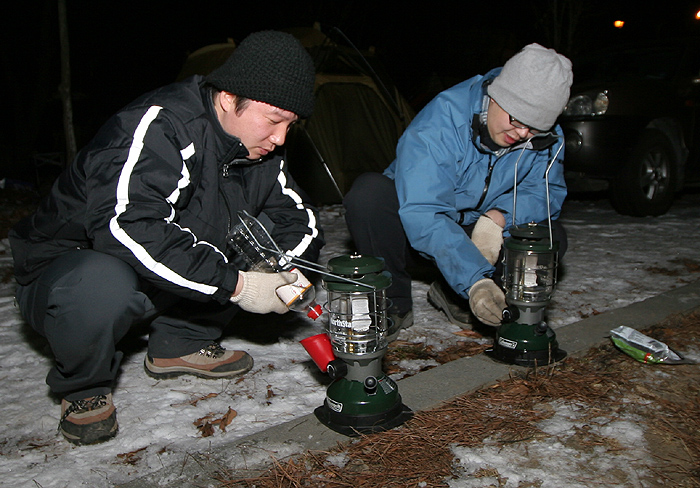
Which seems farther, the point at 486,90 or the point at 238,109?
the point at 486,90

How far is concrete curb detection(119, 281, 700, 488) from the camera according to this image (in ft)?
6.19

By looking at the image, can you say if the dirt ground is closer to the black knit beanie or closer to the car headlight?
the black knit beanie

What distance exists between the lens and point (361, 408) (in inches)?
82.7

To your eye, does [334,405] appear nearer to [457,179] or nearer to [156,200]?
[156,200]

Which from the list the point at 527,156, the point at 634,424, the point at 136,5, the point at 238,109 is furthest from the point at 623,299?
the point at 136,5

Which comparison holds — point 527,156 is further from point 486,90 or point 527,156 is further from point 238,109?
point 238,109

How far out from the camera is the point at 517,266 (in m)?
2.69

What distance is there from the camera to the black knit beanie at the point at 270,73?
6.98 feet

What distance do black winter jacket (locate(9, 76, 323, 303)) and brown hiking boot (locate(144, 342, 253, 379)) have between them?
0.53 meters

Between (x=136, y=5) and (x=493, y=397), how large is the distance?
16.5 m

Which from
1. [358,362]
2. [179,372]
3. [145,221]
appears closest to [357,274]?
[358,362]

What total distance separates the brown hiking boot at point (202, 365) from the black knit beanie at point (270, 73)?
1.23 m

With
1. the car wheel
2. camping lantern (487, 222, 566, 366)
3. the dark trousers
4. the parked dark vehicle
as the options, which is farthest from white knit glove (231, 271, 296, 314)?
the car wheel

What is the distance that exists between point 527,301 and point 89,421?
73.9 inches
